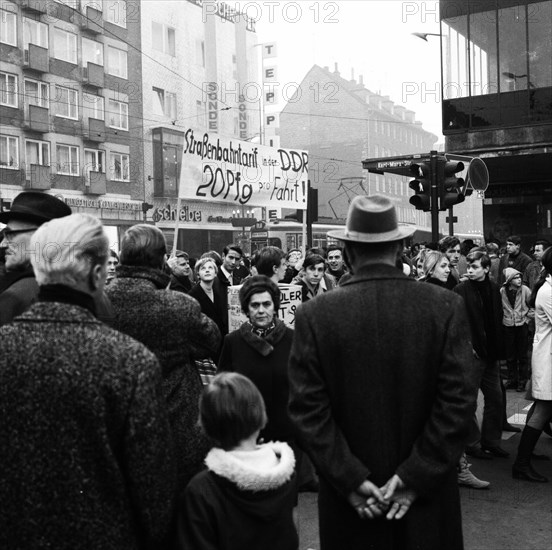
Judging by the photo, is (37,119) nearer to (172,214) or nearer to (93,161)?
(93,161)

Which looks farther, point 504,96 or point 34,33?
point 34,33

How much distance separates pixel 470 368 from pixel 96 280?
1385 millimetres

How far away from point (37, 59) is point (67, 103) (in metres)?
2.66

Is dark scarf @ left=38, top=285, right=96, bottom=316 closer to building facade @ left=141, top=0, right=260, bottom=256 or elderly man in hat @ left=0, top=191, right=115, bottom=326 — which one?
elderly man in hat @ left=0, top=191, right=115, bottom=326

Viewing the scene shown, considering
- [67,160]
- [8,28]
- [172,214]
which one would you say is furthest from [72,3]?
[172,214]

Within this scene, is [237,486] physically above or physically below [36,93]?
below

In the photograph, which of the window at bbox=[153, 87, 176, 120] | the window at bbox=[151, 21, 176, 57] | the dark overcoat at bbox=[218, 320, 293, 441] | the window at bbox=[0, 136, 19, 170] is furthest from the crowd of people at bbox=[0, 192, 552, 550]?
the window at bbox=[151, 21, 176, 57]

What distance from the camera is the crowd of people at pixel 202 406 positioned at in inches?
82.8

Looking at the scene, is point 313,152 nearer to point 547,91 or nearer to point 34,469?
point 547,91

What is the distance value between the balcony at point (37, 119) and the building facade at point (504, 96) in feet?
65.1

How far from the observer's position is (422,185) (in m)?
10.6

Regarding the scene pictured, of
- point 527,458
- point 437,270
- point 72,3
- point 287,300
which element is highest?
point 72,3

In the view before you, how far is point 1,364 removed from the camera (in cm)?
212

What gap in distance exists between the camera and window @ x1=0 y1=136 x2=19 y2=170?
32.7m
